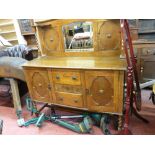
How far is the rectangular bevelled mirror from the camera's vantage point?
6.47 ft

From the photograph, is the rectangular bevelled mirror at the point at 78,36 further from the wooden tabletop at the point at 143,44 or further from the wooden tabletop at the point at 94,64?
the wooden tabletop at the point at 143,44

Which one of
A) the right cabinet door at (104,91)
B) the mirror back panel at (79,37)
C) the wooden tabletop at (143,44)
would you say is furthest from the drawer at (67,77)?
the wooden tabletop at (143,44)

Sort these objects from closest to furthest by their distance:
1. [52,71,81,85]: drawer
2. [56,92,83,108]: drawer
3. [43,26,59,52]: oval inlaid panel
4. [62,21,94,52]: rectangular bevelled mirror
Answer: [52,71,81,85]: drawer
[56,92,83,108]: drawer
[62,21,94,52]: rectangular bevelled mirror
[43,26,59,52]: oval inlaid panel

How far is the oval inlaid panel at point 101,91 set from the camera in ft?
5.44

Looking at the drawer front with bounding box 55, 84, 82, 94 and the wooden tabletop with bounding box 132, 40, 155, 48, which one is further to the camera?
the wooden tabletop with bounding box 132, 40, 155, 48

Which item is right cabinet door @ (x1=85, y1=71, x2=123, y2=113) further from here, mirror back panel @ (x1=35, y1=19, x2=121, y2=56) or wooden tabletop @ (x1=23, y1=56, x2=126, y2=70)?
mirror back panel @ (x1=35, y1=19, x2=121, y2=56)

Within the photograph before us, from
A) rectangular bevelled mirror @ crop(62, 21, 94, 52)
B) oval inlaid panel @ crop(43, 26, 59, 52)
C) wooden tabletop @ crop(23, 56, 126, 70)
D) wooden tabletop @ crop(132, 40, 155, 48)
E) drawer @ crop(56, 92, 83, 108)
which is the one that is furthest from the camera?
wooden tabletop @ crop(132, 40, 155, 48)

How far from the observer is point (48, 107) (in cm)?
261

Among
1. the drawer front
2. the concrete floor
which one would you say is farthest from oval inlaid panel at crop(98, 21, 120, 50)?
the concrete floor

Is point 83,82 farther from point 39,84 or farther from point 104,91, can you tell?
point 39,84

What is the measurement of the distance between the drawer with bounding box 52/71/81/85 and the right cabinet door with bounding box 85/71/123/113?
116 millimetres

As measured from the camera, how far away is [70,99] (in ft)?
6.31
